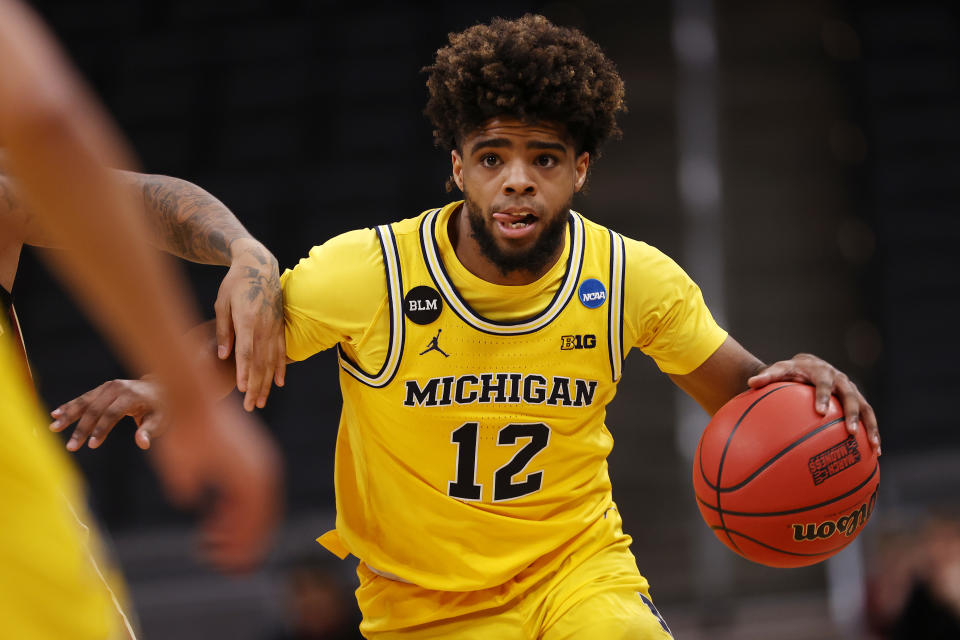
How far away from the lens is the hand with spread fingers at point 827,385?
2895 mm

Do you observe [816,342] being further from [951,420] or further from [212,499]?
[212,499]

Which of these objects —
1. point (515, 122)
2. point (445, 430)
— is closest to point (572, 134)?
point (515, 122)

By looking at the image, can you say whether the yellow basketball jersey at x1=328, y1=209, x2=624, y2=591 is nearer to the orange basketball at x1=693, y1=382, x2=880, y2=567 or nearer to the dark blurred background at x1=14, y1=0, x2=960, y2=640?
the orange basketball at x1=693, y1=382, x2=880, y2=567

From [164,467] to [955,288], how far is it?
306 inches

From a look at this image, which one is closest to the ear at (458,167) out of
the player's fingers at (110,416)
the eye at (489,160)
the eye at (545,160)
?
the eye at (489,160)

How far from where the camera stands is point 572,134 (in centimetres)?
297

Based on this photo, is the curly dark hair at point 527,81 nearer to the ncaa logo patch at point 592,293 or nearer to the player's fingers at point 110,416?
the ncaa logo patch at point 592,293

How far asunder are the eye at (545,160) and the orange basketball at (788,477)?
84 cm

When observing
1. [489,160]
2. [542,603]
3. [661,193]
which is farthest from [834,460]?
[661,193]

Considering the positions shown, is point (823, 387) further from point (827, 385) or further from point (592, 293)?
point (592, 293)

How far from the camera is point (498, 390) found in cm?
286

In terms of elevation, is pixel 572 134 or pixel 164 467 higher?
pixel 572 134

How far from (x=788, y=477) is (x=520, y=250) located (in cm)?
93

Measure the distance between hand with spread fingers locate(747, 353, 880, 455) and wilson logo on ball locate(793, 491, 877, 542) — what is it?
18 cm
